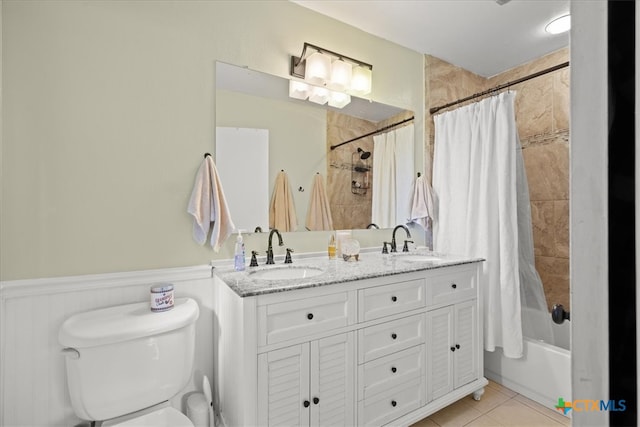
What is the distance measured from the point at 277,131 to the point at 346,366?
134 cm

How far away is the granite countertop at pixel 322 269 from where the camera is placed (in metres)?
1.37

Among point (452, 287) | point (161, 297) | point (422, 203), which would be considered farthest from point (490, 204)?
point (161, 297)

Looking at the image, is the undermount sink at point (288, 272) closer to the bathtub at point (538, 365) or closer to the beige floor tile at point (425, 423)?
the beige floor tile at point (425, 423)

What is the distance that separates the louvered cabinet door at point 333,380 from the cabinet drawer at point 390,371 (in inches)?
2.8

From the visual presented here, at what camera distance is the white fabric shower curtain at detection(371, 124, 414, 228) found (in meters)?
2.37

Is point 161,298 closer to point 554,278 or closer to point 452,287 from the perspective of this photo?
point 452,287

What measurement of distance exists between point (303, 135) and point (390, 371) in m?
1.43

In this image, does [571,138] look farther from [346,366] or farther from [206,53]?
[206,53]

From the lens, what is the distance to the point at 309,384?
1.40 meters

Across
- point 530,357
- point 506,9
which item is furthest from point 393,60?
point 530,357

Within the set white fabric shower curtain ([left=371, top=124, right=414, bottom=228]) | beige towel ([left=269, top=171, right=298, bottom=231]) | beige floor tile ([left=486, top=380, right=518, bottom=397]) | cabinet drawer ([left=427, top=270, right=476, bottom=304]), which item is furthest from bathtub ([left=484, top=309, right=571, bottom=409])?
beige towel ([left=269, top=171, right=298, bottom=231])

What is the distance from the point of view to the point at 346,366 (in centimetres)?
150

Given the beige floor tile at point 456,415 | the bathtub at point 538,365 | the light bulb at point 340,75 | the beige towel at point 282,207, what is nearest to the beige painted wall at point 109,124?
the beige towel at point 282,207

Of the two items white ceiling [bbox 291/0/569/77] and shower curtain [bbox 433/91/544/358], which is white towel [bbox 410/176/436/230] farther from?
white ceiling [bbox 291/0/569/77]
